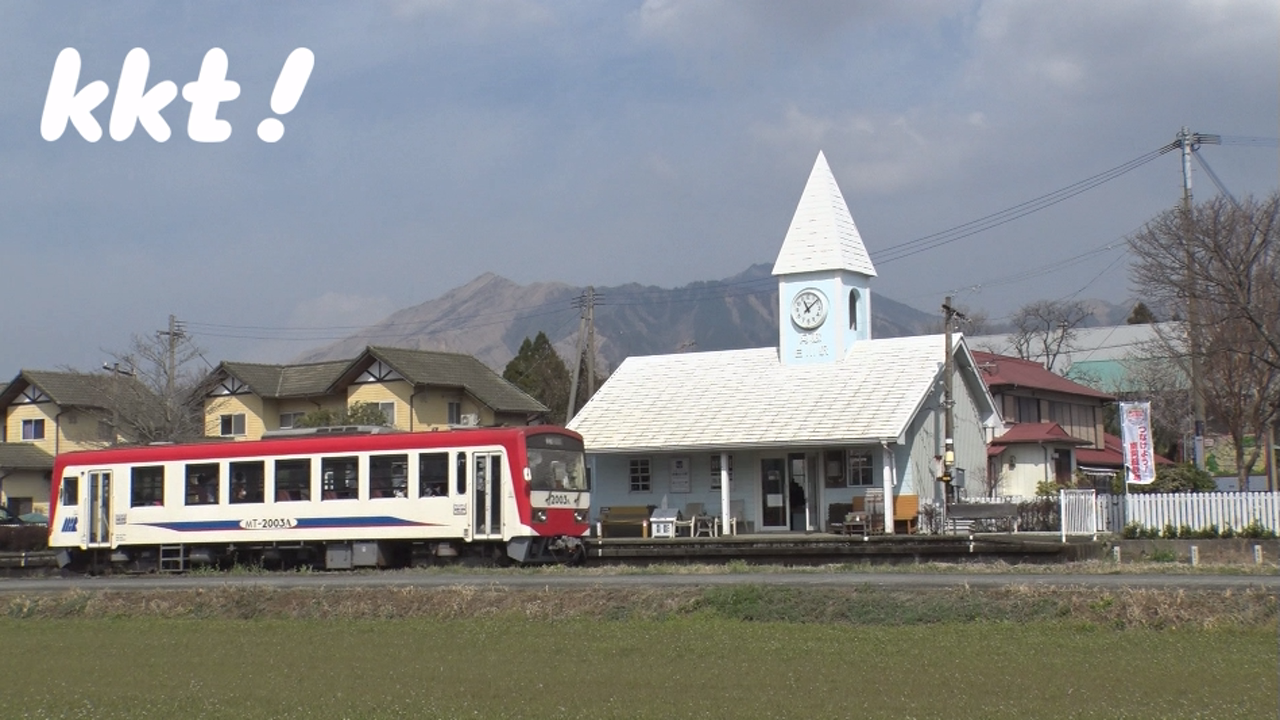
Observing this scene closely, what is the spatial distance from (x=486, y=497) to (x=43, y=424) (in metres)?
46.0

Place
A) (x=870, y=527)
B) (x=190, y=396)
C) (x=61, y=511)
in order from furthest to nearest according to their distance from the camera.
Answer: (x=190, y=396) → (x=870, y=527) → (x=61, y=511)

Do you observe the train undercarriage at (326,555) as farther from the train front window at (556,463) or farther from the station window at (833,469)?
the station window at (833,469)

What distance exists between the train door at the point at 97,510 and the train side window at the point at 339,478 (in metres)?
6.26

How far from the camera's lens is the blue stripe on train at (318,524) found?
95.2 feet

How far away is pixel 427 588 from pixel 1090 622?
389 inches

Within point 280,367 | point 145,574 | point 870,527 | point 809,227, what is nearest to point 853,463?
point 870,527

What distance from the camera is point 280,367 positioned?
64125 mm

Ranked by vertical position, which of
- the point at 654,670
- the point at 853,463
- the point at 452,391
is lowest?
the point at 654,670

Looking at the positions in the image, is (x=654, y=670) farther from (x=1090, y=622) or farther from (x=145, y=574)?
(x=145, y=574)

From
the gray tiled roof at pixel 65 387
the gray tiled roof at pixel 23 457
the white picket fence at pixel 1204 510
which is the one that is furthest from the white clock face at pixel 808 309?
the gray tiled roof at pixel 23 457

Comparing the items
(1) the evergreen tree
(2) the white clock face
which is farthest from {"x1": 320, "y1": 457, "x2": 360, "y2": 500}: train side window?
(1) the evergreen tree

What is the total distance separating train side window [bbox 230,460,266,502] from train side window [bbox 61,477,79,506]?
4667 mm

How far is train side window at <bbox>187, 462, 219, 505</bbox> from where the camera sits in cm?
3130

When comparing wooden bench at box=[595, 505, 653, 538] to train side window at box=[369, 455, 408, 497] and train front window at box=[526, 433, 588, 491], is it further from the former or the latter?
train side window at box=[369, 455, 408, 497]
